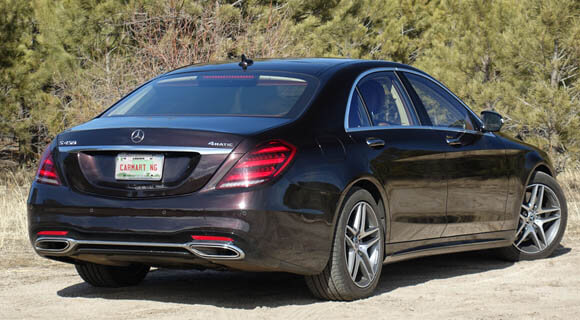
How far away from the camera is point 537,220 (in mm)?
8438

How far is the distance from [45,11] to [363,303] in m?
17.8

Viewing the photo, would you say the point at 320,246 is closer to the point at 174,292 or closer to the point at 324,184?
the point at 324,184

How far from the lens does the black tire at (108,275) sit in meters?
6.71

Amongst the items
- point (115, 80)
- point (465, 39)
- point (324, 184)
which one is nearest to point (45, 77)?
point (115, 80)

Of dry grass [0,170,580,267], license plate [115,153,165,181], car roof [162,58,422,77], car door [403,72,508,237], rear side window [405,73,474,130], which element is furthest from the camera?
dry grass [0,170,580,267]

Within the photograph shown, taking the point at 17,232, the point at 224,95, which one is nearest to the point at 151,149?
the point at 224,95

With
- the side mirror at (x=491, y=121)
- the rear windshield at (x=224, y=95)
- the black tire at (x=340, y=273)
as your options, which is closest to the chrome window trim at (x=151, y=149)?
the rear windshield at (x=224, y=95)

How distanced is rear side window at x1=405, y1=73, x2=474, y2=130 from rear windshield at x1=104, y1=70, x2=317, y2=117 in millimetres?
1379

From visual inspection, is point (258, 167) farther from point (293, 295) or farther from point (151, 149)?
point (293, 295)

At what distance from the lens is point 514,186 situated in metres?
7.95

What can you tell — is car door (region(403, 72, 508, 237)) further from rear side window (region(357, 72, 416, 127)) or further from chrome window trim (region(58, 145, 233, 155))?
chrome window trim (region(58, 145, 233, 155))

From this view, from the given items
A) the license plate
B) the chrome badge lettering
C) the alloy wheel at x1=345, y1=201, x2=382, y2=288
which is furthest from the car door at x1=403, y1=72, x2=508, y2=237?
the license plate

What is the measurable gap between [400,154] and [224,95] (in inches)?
50.1

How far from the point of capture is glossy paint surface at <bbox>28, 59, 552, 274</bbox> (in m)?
5.37
